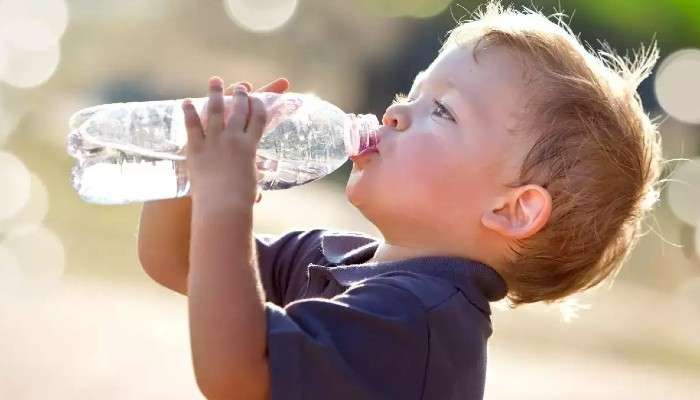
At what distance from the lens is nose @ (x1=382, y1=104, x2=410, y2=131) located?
2.20 m

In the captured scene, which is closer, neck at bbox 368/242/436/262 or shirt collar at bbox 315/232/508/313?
shirt collar at bbox 315/232/508/313

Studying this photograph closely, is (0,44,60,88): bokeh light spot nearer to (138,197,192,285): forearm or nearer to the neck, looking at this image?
(138,197,192,285): forearm

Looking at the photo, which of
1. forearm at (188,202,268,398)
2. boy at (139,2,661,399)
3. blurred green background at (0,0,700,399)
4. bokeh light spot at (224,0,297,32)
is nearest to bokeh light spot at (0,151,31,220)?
blurred green background at (0,0,700,399)

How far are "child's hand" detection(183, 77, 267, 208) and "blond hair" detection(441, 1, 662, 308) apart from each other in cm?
51

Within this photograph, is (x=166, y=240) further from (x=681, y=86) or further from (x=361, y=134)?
(x=681, y=86)

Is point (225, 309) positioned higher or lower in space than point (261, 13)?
lower

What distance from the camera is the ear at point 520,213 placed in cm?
219

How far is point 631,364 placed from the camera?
4906 millimetres

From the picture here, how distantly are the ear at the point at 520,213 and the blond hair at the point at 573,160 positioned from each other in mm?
18

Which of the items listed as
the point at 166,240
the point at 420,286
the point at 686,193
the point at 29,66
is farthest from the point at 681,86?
the point at 420,286

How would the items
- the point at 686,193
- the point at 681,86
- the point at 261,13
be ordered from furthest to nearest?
the point at 261,13
the point at 681,86
the point at 686,193

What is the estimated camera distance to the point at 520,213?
7.23 ft

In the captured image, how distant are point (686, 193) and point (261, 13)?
3.01m

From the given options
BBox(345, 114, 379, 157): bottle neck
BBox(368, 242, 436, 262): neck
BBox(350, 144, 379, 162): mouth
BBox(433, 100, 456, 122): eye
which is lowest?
BBox(368, 242, 436, 262): neck
